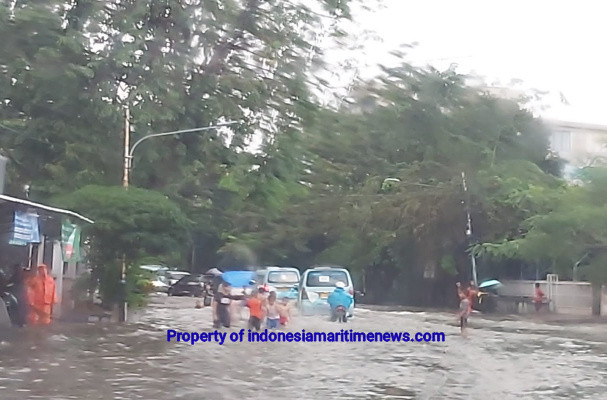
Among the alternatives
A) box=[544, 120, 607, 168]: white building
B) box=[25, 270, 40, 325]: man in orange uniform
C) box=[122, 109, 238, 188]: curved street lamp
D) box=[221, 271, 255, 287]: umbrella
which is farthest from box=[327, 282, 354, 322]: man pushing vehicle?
box=[544, 120, 607, 168]: white building

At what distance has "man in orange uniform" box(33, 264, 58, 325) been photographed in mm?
22641

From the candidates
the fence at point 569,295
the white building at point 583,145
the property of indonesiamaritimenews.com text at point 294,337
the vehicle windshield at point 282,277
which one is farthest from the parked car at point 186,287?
the property of indonesiamaritimenews.com text at point 294,337

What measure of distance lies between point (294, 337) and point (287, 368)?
615 centimetres

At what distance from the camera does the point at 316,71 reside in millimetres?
22531

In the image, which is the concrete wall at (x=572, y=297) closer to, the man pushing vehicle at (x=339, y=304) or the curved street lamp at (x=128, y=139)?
the man pushing vehicle at (x=339, y=304)

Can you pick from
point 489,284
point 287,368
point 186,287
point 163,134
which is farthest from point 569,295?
point 287,368

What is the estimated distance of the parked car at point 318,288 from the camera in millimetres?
27844

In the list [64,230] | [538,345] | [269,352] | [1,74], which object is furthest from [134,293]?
[538,345]

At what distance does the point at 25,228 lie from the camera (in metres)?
20.5

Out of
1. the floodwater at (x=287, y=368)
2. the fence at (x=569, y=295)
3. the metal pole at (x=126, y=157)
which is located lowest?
the floodwater at (x=287, y=368)

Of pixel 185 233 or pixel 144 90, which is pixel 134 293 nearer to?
pixel 185 233

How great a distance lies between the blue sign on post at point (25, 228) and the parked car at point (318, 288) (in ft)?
29.0

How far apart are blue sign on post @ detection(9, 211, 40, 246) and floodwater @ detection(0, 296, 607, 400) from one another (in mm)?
1954

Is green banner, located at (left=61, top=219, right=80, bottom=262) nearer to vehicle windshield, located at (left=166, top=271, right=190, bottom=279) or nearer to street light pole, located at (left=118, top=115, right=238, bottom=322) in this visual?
street light pole, located at (left=118, top=115, right=238, bottom=322)
